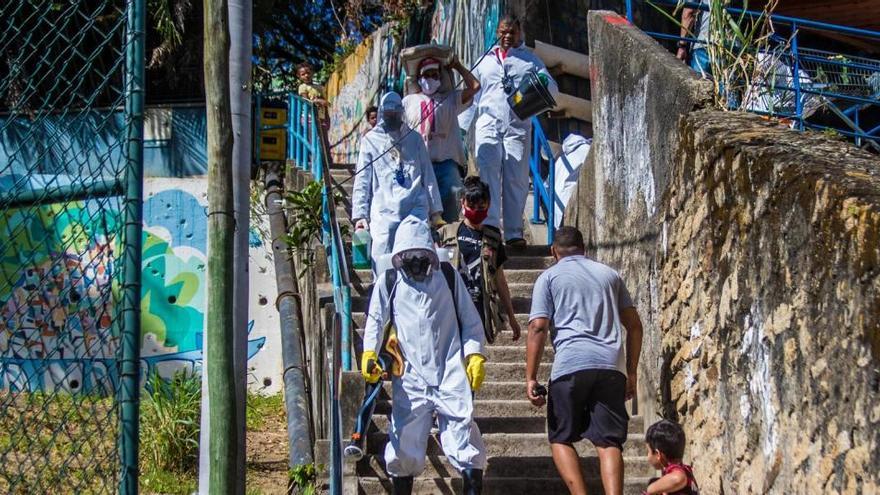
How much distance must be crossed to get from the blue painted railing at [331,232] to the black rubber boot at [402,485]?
423mm

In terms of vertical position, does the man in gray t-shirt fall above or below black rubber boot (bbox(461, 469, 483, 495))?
above

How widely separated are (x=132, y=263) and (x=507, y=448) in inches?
162

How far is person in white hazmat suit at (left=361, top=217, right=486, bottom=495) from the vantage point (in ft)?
24.8

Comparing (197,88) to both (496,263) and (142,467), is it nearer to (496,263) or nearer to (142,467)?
(142,467)

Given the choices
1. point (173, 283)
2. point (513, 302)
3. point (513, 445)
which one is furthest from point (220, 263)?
point (173, 283)

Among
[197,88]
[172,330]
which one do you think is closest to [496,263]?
[172,330]

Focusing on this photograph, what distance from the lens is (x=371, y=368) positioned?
7.66m

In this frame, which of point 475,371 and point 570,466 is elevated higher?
point 475,371

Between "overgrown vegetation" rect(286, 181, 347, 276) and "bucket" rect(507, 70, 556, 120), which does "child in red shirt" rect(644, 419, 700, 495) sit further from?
"overgrown vegetation" rect(286, 181, 347, 276)

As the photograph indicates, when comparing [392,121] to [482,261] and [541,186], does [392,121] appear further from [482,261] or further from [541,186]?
[541,186]

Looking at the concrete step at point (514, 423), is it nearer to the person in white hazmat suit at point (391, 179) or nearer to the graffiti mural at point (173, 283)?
the person in white hazmat suit at point (391, 179)

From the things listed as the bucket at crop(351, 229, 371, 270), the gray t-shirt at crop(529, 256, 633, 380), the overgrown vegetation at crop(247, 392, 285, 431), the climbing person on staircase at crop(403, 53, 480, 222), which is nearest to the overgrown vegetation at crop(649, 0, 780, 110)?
the gray t-shirt at crop(529, 256, 633, 380)

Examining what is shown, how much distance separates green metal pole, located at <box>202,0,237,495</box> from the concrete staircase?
315 centimetres

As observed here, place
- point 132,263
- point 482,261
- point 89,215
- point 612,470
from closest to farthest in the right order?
point 132,263 < point 89,215 < point 612,470 < point 482,261
